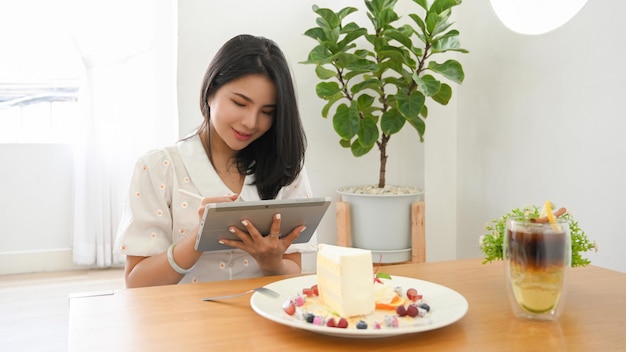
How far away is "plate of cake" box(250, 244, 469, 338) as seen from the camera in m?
0.92

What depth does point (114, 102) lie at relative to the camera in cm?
388

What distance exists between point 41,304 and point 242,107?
2099 millimetres

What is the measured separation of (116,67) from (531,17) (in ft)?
7.91

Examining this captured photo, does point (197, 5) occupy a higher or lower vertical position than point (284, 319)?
higher

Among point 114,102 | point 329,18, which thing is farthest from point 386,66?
point 114,102

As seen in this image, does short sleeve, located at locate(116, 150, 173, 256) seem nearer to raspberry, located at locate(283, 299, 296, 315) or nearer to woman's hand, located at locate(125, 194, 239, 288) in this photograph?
woman's hand, located at locate(125, 194, 239, 288)

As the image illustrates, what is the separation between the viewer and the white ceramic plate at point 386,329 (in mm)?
897

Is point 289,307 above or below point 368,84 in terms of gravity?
below

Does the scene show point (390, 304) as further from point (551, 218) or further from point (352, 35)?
point (352, 35)

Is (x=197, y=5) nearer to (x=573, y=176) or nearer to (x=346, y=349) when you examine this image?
(x=573, y=176)

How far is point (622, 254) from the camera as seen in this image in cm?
225

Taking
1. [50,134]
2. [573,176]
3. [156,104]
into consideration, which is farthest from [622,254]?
[50,134]

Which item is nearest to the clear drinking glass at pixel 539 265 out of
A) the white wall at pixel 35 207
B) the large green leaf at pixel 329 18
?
the large green leaf at pixel 329 18

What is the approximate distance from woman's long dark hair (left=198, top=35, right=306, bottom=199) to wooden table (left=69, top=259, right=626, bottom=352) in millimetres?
510
